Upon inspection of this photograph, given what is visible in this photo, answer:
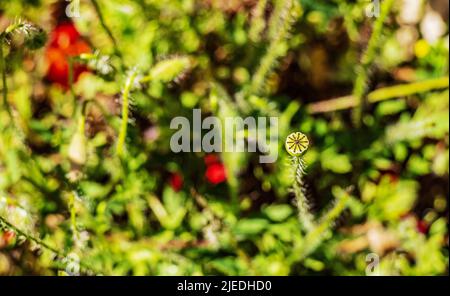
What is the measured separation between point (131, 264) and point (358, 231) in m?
0.55

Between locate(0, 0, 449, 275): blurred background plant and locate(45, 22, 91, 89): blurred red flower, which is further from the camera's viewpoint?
locate(45, 22, 91, 89): blurred red flower

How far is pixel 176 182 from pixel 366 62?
51 cm

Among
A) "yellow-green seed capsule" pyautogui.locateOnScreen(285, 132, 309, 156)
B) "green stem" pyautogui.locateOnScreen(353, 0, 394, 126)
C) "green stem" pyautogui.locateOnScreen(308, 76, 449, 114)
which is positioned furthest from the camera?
"green stem" pyautogui.locateOnScreen(308, 76, 449, 114)

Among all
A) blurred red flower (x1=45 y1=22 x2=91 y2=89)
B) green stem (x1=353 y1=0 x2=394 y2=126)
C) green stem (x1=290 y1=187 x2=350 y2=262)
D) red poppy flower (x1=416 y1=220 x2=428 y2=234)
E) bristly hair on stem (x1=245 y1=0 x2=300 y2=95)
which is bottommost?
green stem (x1=290 y1=187 x2=350 y2=262)

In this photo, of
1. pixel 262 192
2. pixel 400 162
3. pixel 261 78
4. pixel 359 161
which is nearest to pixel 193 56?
pixel 261 78

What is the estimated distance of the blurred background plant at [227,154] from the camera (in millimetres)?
1199

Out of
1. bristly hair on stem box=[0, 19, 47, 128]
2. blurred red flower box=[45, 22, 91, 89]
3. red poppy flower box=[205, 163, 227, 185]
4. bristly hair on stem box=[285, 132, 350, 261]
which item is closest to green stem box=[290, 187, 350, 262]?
bristly hair on stem box=[285, 132, 350, 261]

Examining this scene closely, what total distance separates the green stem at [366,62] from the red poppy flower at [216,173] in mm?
331

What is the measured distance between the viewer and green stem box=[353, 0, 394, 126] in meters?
1.06

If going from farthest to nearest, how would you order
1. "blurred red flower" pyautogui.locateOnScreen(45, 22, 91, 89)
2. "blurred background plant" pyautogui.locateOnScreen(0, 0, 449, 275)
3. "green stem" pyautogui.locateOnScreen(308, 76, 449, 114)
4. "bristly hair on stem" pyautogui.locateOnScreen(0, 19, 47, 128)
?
"blurred red flower" pyautogui.locateOnScreen(45, 22, 91, 89) < "green stem" pyautogui.locateOnScreen(308, 76, 449, 114) < "blurred background plant" pyautogui.locateOnScreen(0, 0, 449, 275) < "bristly hair on stem" pyautogui.locateOnScreen(0, 19, 47, 128)

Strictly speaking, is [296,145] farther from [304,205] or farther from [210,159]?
[210,159]

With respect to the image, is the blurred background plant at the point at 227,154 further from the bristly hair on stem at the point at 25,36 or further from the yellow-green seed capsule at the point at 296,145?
the yellow-green seed capsule at the point at 296,145

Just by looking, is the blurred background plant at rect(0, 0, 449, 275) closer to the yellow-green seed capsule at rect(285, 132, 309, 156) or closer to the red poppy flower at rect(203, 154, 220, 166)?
the red poppy flower at rect(203, 154, 220, 166)

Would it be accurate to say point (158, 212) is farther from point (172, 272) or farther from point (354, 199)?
point (354, 199)
